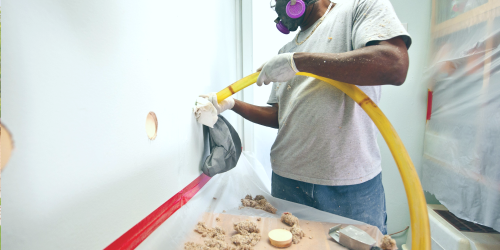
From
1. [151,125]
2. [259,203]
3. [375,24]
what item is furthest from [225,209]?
[375,24]

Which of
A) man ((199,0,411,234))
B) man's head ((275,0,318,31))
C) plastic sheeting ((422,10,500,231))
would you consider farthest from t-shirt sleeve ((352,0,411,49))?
plastic sheeting ((422,10,500,231))

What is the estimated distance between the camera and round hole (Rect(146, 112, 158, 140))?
0.59 meters

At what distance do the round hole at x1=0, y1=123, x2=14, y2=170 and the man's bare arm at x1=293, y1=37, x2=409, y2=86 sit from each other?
65 cm

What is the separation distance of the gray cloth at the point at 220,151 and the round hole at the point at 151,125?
28cm

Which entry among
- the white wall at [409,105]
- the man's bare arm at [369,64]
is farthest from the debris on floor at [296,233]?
the white wall at [409,105]

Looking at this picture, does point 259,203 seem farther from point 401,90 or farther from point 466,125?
point 401,90

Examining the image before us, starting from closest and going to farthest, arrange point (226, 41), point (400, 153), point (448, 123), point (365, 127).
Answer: point (400, 153)
point (365, 127)
point (226, 41)
point (448, 123)

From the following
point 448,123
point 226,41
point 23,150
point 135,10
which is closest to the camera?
point 23,150

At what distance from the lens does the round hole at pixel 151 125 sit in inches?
23.3

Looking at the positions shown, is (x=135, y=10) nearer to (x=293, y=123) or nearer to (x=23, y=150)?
(x=23, y=150)

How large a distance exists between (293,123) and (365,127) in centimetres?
26

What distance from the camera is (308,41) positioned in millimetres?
933

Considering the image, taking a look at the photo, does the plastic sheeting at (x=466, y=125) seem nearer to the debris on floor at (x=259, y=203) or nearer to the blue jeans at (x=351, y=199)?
the blue jeans at (x=351, y=199)

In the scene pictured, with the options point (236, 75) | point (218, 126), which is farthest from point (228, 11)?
point (218, 126)
